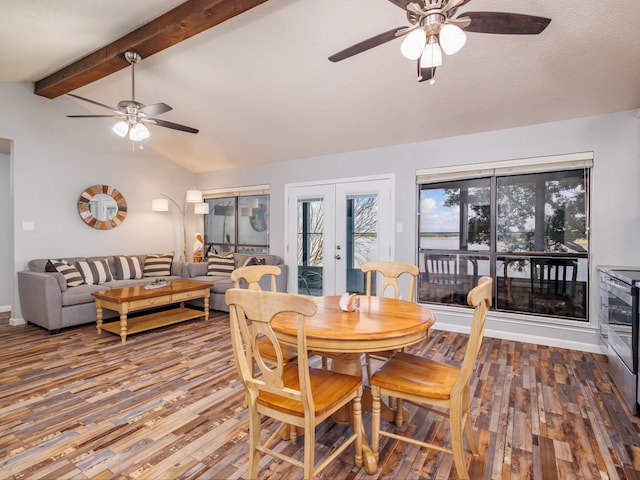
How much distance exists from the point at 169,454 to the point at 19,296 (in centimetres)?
411

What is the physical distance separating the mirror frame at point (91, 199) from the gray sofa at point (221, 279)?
54.2 inches

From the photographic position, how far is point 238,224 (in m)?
6.32

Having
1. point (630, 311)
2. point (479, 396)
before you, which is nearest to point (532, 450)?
point (479, 396)

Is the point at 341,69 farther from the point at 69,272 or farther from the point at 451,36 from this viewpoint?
the point at 69,272

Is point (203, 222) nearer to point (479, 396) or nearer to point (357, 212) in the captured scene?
point (357, 212)

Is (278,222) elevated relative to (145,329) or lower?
elevated

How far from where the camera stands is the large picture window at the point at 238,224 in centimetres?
601

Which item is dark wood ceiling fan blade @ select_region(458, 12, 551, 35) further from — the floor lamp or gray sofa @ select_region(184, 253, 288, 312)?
the floor lamp

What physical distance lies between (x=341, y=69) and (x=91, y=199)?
4.39 metres

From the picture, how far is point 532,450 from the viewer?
1913 millimetres

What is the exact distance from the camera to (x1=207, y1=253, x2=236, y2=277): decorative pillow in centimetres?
557

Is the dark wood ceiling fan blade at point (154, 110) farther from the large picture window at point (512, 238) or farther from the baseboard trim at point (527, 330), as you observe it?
the baseboard trim at point (527, 330)

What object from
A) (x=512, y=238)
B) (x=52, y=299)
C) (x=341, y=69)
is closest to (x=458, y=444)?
(x=512, y=238)

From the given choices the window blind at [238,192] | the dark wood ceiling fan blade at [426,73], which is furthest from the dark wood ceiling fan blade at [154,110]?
the window blind at [238,192]
